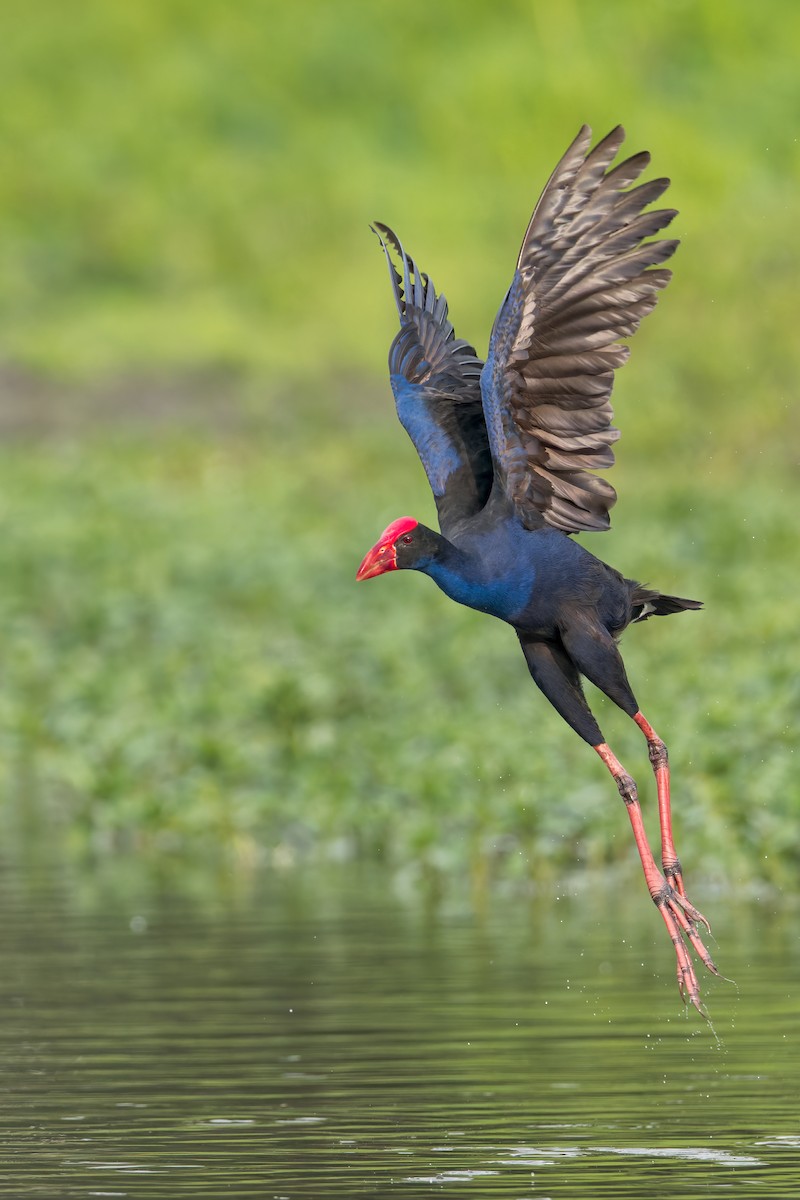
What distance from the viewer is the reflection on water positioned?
7.41 m

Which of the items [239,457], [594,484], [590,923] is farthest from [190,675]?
[239,457]

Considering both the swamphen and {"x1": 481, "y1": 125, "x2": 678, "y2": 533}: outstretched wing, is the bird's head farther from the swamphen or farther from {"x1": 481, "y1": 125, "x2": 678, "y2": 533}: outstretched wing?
{"x1": 481, "y1": 125, "x2": 678, "y2": 533}: outstretched wing

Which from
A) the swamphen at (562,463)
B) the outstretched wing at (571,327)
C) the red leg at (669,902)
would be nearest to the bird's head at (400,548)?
the swamphen at (562,463)

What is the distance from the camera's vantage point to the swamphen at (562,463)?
8.41 m

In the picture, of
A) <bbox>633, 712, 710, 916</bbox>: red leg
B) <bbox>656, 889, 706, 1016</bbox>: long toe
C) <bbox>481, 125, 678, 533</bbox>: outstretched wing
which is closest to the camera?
<bbox>656, 889, 706, 1016</bbox>: long toe

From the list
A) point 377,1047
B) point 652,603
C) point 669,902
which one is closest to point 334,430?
point 652,603

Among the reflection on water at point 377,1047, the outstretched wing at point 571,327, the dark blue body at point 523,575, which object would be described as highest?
the outstretched wing at point 571,327

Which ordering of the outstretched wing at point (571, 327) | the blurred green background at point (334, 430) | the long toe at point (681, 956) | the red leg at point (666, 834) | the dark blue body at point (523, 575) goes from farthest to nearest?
the blurred green background at point (334, 430), the red leg at point (666, 834), the dark blue body at point (523, 575), the outstretched wing at point (571, 327), the long toe at point (681, 956)

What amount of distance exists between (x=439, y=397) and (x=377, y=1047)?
82.2 inches

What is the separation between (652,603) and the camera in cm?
923

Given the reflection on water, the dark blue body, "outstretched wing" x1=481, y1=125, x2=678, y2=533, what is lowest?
the reflection on water

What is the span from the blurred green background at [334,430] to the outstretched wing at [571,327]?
3356 mm

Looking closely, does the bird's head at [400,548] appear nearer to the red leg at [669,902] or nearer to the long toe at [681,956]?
the red leg at [669,902]

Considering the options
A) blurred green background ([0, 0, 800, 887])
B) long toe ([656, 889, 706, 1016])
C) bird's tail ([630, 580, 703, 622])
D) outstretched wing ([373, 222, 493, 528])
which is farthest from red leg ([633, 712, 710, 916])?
blurred green background ([0, 0, 800, 887])
